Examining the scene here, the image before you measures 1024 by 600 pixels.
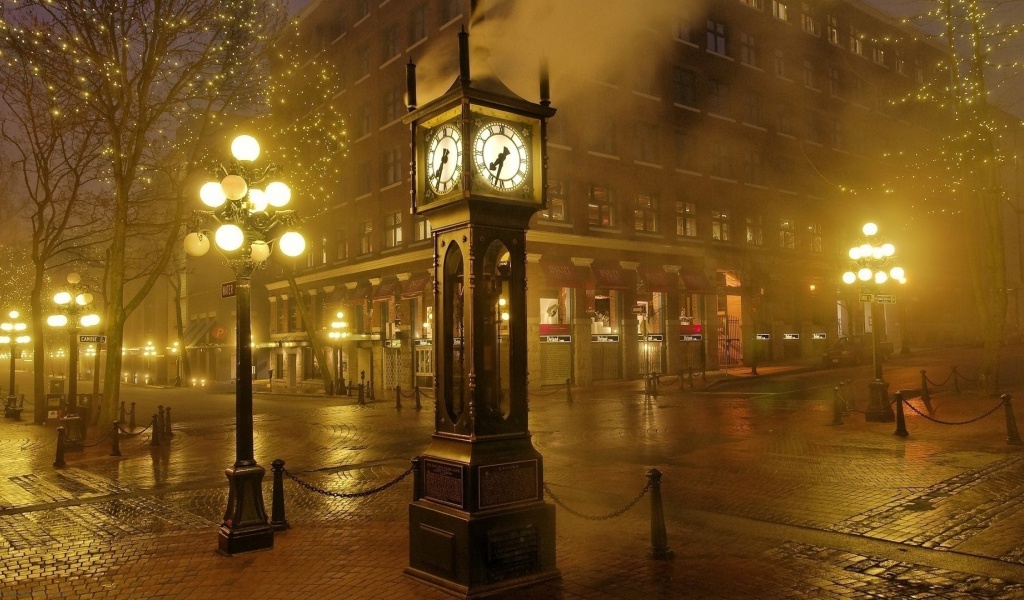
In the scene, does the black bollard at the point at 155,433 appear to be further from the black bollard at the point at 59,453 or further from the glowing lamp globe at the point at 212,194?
the glowing lamp globe at the point at 212,194

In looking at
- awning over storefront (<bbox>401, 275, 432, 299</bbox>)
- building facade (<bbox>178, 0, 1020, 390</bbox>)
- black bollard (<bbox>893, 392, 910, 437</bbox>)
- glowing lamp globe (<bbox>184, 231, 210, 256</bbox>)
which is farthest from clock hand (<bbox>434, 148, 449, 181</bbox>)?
awning over storefront (<bbox>401, 275, 432, 299</bbox>)

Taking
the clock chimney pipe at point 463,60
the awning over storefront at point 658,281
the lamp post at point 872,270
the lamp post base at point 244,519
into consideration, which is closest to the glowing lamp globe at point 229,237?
the lamp post base at point 244,519

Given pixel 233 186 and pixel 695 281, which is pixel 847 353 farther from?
pixel 233 186

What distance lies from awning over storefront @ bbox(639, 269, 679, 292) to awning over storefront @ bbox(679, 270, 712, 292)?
2.12ft

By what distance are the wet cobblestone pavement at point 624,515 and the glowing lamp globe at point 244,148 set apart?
Result: 4151 millimetres

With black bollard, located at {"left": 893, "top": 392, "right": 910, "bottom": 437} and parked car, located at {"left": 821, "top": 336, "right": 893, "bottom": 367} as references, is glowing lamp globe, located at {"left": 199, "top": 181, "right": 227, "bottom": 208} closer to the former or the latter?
black bollard, located at {"left": 893, "top": 392, "right": 910, "bottom": 437}

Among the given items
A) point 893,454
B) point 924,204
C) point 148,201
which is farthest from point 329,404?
point 924,204

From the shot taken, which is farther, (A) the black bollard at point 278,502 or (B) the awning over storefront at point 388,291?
(B) the awning over storefront at point 388,291

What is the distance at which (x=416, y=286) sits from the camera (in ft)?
106

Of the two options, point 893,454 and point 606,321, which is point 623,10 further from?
point 606,321

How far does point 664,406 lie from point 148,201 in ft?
48.8

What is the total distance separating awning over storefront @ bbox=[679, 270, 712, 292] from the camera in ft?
118

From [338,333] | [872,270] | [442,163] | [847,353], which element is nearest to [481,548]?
[442,163]

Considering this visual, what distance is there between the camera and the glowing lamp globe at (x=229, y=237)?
794 cm
